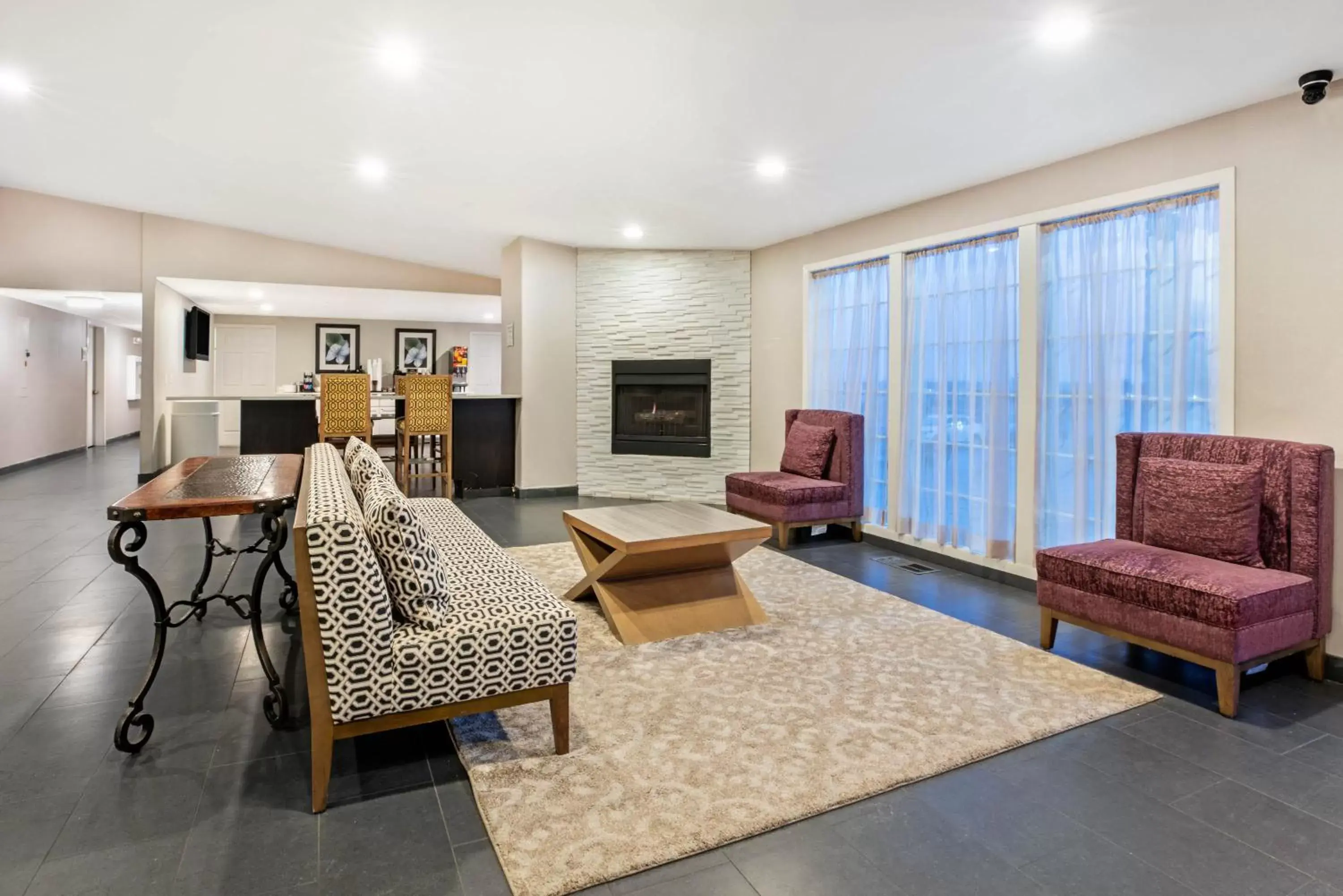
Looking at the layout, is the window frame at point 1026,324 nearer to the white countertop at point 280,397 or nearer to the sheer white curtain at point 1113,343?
the sheer white curtain at point 1113,343

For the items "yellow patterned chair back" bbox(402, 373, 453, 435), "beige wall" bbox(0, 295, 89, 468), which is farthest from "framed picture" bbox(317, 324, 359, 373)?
"yellow patterned chair back" bbox(402, 373, 453, 435)

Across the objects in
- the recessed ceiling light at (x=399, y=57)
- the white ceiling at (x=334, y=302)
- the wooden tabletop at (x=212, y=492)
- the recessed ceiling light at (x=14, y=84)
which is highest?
the recessed ceiling light at (x=14, y=84)

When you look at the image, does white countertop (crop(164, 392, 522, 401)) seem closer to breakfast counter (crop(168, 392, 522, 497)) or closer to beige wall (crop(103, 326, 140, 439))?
breakfast counter (crop(168, 392, 522, 497))

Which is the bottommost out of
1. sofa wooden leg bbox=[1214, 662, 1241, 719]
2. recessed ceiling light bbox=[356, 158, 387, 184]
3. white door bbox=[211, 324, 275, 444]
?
sofa wooden leg bbox=[1214, 662, 1241, 719]

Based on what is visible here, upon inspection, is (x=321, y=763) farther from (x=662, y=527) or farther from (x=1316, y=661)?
(x=1316, y=661)

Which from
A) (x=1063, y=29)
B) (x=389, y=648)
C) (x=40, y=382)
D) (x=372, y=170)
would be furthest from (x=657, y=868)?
(x=40, y=382)

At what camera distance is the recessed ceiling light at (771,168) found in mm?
4219

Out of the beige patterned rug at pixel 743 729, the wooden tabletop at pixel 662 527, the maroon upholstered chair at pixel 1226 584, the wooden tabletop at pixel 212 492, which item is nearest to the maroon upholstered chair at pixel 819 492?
the wooden tabletop at pixel 662 527

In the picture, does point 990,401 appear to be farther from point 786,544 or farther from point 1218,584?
point 1218,584

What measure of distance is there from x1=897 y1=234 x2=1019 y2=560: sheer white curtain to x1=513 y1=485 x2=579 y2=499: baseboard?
335 centimetres

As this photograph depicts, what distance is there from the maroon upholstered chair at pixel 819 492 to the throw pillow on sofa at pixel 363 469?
2.92 m

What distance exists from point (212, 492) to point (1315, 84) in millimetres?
4298

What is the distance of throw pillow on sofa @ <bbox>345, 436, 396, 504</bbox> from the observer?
2.49 m

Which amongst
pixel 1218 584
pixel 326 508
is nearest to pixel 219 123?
pixel 326 508
